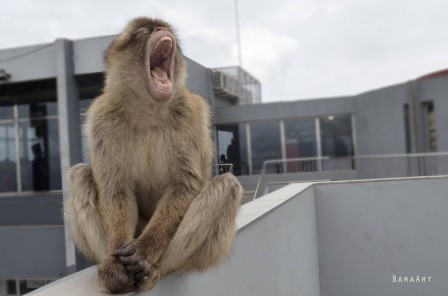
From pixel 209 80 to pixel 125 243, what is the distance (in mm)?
1791

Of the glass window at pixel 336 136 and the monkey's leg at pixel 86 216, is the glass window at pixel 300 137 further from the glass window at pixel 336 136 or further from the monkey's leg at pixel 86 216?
the monkey's leg at pixel 86 216

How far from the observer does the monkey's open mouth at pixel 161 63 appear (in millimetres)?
2031

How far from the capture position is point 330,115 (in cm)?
1341

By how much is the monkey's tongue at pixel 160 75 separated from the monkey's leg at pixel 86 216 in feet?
1.91

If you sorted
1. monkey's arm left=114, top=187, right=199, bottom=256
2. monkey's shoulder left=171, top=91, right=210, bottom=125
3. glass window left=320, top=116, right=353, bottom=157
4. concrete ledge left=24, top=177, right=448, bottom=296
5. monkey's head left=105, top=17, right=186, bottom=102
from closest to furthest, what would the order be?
monkey's arm left=114, top=187, right=199, bottom=256 < monkey's head left=105, top=17, right=186, bottom=102 < monkey's shoulder left=171, top=91, right=210, bottom=125 < concrete ledge left=24, top=177, right=448, bottom=296 < glass window left=320, top=116, right=353, bottom=157

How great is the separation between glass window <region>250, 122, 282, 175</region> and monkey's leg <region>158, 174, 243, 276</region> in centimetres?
1147

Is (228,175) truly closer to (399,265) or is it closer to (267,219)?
(267,219)

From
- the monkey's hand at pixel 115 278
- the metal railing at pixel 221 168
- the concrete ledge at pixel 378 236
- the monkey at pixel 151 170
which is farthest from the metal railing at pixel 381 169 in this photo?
the monkey's hand at pixel 115 278

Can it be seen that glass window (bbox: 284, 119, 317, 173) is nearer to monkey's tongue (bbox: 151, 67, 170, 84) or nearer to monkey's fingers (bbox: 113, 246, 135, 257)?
monkey's tongue (bbox: 151, 67, 170, 84)

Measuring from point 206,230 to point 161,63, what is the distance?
788mm

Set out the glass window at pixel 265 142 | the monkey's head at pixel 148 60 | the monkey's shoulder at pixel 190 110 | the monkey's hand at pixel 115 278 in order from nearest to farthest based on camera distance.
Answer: the monkey's hand at pixel 115 278, the monkey's head at pixel 148 60, the monkey's shoulder at pixel 190 110, the glass window at pixel 265 142

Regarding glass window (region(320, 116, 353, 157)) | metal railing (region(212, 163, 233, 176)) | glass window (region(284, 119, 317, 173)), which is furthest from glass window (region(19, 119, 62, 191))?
→ glass window (region(320, 116, 353, 157))

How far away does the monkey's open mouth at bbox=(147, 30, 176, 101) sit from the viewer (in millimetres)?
2031

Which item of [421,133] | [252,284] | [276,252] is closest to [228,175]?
[252,284]
